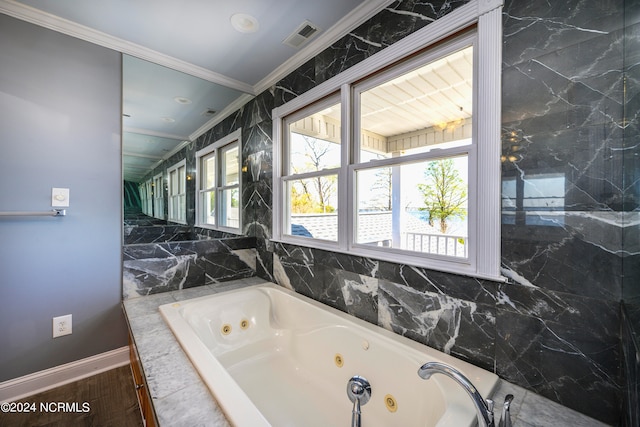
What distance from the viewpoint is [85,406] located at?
1692 millimetres

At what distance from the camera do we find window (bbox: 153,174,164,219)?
2285mm

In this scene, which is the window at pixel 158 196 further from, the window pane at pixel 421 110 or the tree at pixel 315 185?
the window pane at pixel 421 110

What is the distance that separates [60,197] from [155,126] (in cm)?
88

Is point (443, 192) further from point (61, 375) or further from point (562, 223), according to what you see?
point (61, 375)

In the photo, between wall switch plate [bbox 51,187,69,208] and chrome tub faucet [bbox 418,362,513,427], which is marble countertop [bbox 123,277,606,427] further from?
wall switch plate [bbox 51,187,69,208]

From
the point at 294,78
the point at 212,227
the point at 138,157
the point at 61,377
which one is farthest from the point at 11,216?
the point at 294,78

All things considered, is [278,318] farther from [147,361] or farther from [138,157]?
[138,157]

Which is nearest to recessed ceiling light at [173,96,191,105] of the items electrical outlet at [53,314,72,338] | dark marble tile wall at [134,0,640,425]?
electrical outlet at [53,314,72,338]

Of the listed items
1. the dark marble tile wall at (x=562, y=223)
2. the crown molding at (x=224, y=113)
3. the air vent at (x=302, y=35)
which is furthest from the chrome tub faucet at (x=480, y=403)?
the crown molding at (x=224, y=113)

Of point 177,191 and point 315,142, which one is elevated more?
point 315,142

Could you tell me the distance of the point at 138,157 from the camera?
2203 millimetres

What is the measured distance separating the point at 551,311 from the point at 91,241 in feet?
9.20

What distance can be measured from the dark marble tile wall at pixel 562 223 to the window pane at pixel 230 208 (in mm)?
2082

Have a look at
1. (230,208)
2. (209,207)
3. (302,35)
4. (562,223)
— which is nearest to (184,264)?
(209,207)
